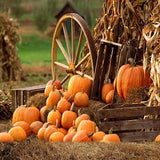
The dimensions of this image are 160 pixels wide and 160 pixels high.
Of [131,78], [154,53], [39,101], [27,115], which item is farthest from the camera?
[39,101]

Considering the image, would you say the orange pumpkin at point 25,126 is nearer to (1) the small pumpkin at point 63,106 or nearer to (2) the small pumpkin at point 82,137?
(1) the small pumpkin at point 63,106

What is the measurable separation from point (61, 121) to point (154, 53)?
4.15 ft

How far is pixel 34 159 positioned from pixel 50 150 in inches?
5.7

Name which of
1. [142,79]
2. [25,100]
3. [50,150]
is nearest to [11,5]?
[25,100]

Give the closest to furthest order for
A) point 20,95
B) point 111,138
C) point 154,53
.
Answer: point 111,138
point 154,53
point 20,95

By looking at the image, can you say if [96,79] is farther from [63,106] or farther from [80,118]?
[80,118]

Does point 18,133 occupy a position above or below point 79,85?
below

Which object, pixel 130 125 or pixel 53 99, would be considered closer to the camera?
pixel 130 125

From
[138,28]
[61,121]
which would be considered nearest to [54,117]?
[61,121]

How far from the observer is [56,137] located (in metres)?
4.52

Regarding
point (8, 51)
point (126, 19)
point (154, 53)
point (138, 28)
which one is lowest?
point (8, 51)

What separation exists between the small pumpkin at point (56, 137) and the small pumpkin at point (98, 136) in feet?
1.30

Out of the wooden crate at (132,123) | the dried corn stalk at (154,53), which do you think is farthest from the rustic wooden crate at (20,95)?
the wooden crate at (132,123)

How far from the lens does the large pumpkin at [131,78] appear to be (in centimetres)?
523
